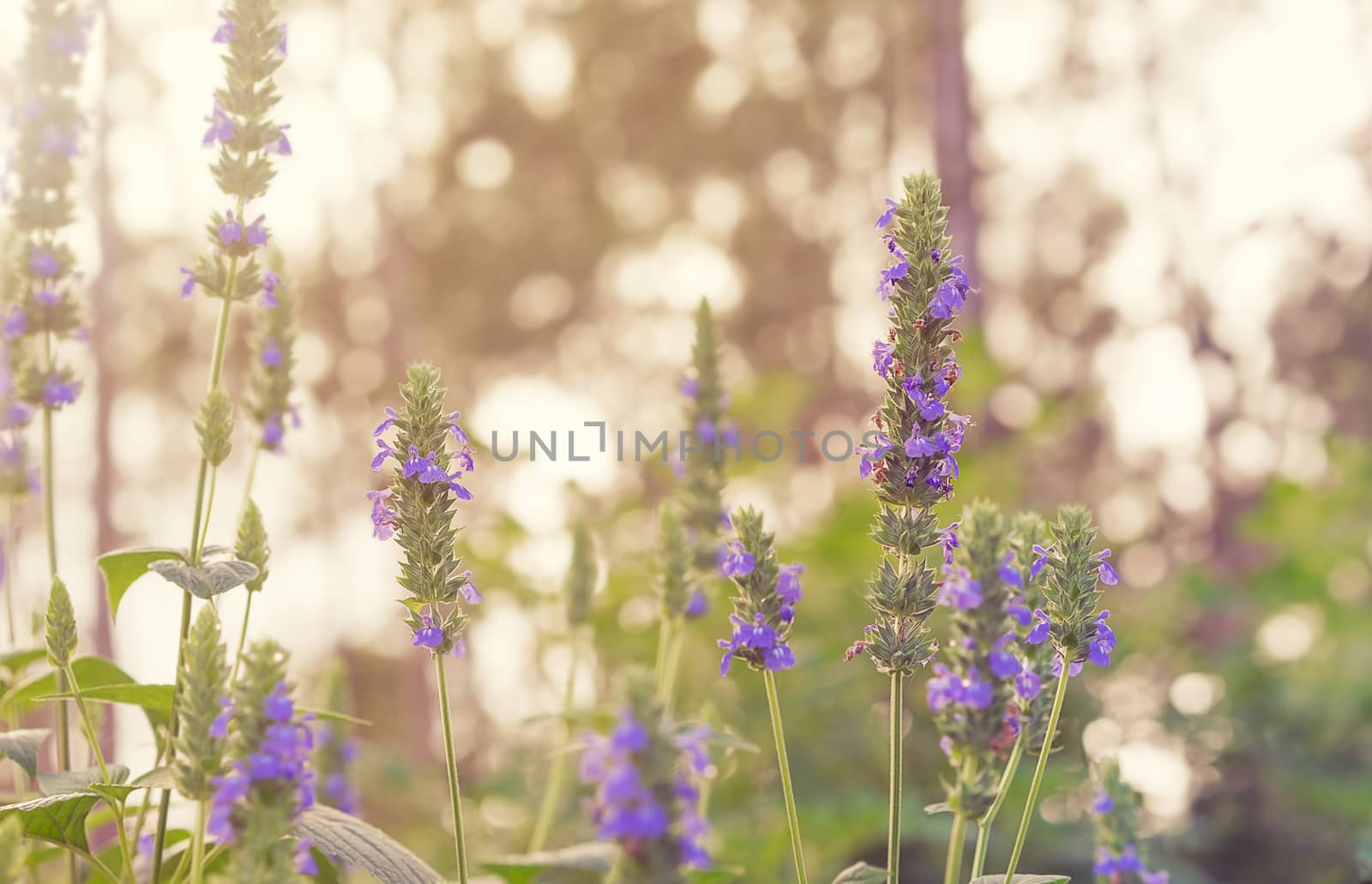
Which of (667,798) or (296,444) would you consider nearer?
(667,798)

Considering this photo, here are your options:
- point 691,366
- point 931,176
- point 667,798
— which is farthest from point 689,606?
point 667,798

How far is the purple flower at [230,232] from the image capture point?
2.37m

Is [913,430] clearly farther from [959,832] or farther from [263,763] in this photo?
[263,763]

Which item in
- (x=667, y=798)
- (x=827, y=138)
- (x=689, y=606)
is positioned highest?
(x=827, y=138)

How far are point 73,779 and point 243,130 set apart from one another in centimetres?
136

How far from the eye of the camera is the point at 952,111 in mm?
9023

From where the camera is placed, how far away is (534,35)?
1402cm

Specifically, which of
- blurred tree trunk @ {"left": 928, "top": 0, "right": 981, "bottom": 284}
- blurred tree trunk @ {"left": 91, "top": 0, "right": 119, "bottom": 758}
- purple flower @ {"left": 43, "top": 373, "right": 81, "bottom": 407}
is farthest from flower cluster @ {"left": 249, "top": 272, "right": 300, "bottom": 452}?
blurred tree trunk @ {"left": 91, "top": 0, "right": 119, "bottom": 758}

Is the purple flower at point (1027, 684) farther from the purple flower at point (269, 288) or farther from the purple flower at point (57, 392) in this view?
the purple flower at point (57, 392)

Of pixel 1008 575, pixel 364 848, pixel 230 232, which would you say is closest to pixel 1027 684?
pixel 1008 575

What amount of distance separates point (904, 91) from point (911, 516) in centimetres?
1200

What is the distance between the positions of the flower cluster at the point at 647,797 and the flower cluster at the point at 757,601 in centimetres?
52

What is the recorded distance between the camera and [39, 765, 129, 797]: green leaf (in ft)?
6.73

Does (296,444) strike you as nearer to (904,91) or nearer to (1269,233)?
(904,91)
